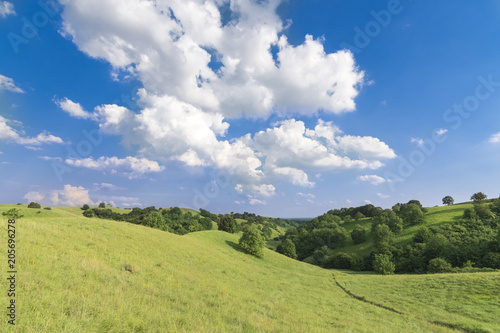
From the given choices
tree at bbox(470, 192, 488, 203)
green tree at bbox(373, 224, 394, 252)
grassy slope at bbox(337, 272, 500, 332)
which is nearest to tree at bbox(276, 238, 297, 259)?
green tree at bbox(373, 224, 394, 252)

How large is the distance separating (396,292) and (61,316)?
3855 centimetres

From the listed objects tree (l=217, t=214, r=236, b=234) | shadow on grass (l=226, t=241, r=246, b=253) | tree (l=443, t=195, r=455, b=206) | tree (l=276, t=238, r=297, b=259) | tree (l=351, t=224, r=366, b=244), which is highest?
tree (l=443, t=195, r=455, b=206)

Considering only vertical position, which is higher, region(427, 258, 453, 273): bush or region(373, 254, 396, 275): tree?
region(427, 258, 453, 273): bush

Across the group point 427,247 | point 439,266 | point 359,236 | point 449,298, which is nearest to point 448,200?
point 359,236

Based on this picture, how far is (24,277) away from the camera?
316 inches

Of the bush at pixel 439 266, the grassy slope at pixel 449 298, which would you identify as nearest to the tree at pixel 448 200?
the bush at pixel 439 266

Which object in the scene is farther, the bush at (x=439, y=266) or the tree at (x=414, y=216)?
the tree at (x=414, y=216)

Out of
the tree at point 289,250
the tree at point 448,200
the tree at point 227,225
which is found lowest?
the tree at point 289,250

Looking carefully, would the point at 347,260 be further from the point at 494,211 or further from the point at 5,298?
the point at 5,298

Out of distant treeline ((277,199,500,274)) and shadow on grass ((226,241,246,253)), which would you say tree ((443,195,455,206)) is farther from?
shadow on grass ((226,241,246,253))

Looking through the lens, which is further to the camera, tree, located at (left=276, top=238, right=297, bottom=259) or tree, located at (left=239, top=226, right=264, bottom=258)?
tree, located at (left=276, top=238, right=297, bottom=259)

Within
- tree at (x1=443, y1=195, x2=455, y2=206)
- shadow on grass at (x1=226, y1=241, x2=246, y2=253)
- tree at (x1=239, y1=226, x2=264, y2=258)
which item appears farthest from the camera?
tree at (x1=443, y1=195, x2=455, y2=206)

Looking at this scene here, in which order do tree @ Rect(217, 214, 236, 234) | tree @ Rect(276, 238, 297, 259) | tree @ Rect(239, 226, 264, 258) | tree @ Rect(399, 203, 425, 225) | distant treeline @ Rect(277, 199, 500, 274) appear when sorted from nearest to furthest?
1. distant treeline @ Rect(277, 199, 500, 274)
2. tree @ Rect(239, 226, 264, 258)
3. tree @ Rect(217, 214, 236, 234)
4. tree @ Rect(399, 203, 425, 225)
5. tree @ Rect(276, 238, 297, 259)

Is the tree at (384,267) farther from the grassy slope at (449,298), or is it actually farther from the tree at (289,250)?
the tree at (289,250)
